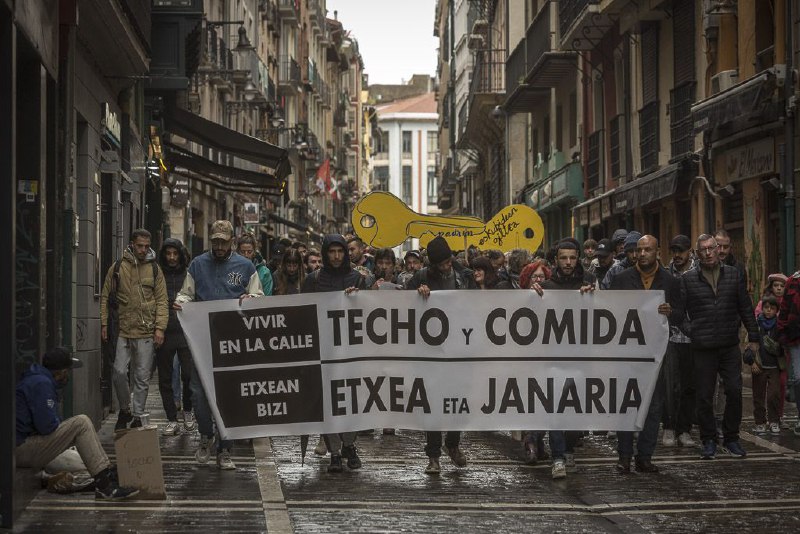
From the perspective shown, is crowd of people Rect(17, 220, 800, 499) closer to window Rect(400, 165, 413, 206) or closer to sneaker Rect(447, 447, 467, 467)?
sneaker Rect(447, 447, 467, 467)

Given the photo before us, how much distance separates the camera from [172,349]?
46.8 ft

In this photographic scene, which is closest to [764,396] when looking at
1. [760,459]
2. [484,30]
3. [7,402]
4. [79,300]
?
[760,459]

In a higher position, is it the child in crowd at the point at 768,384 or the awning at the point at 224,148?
the awning at the point at 224,148

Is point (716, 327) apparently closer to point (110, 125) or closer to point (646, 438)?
point (646, 438)

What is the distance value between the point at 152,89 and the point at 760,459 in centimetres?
1306

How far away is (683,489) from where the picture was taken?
10.4 meters

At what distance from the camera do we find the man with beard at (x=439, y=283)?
11328mm

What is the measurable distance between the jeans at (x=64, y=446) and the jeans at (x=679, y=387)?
514cm

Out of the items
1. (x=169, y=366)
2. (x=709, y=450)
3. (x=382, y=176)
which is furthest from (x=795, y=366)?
(x=382, y=176)

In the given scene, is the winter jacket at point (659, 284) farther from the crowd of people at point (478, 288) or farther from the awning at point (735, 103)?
the awning at point (735, 103)

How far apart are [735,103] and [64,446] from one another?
494 inches

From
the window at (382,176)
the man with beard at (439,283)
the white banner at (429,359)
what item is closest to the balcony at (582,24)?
the man with beard at (439,283)

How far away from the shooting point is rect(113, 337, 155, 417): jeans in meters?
13.5

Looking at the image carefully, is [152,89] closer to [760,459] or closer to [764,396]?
[764,396]
